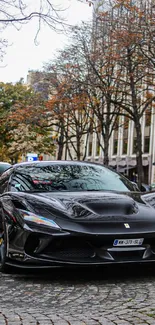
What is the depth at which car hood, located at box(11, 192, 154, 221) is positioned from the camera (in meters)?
5.54

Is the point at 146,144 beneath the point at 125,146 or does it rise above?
above

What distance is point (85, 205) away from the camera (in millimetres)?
5715

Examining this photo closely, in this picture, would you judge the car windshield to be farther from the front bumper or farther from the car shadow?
the front bumper

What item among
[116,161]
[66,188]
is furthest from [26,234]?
Result: [116,161]

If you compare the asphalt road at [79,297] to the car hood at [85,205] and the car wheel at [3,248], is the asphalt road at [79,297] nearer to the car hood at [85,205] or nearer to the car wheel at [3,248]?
the car wheel at [3,248]

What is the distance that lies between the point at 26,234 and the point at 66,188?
1205 mm

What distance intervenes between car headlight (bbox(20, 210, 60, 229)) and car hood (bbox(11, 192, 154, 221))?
0.06 metres

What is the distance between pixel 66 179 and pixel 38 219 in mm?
1340

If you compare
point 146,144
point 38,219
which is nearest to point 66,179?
point 38,219

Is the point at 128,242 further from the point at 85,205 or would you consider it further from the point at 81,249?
the point at 85,205

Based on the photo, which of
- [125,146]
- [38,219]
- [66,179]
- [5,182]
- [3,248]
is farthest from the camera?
[125,146]

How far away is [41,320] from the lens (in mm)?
4004

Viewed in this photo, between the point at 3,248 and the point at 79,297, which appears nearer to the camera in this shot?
the point at 79,297

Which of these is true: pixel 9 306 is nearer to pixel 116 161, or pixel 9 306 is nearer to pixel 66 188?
pixel 66 188
